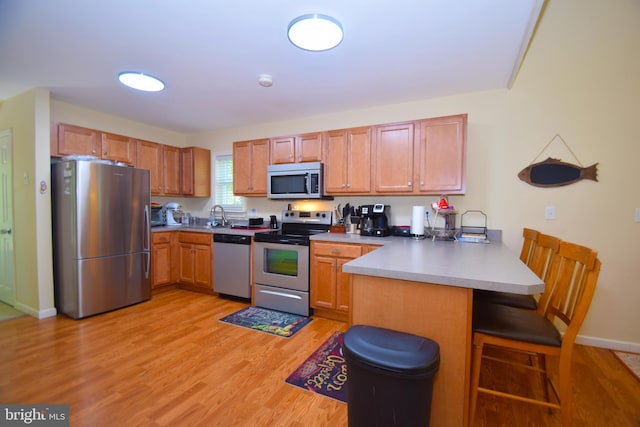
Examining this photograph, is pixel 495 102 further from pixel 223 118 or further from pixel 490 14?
pixel 223 118

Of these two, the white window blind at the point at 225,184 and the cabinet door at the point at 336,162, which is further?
the white window blind at the point at 225,184

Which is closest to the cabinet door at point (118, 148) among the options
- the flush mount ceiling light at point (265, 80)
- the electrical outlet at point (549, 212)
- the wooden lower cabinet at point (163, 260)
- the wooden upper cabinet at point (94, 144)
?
the wooden upper cabinet at point (94, 144)

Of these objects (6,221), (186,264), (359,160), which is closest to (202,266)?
(186,264)

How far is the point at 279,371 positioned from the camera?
205 cm

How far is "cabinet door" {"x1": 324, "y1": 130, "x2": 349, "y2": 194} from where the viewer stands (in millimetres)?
3199

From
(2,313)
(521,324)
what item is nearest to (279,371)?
(521,324)

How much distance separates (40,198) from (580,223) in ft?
17.4

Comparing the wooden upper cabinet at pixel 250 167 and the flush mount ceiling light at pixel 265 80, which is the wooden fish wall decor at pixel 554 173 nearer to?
the flush mount ceiling light at pixel 265 80

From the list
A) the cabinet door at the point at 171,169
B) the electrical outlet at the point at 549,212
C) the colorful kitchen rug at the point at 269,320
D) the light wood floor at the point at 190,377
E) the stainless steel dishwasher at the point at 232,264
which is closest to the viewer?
the light wood floor at the point at 190,377

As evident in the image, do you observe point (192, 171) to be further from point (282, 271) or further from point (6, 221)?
point (282, 271)

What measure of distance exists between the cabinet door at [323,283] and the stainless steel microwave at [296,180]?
32.1 inches

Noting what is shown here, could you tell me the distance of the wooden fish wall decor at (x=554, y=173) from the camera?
8.10 feet

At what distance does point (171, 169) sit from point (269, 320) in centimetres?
279

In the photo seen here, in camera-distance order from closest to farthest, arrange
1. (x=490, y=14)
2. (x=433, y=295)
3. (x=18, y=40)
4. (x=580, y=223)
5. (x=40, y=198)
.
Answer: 1. (x=433, y=295)
2. (x=490, y=14)
3. (x=18, y=40)
4. (x=580, y=223)
5. (x=40, y=198)
